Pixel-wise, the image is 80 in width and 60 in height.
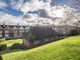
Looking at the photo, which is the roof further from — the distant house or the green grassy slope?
the green grassy slope

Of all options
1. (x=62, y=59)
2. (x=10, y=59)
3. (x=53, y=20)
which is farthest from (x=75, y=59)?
(x=53, y=20)

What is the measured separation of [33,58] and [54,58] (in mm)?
2754

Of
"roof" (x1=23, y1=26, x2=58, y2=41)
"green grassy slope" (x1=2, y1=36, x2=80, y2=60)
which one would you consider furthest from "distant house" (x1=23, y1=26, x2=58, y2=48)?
"green grassy slope" (x1=2, y1=36, x2=80, y2=60)

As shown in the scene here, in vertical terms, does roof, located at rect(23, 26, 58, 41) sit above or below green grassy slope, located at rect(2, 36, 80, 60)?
above

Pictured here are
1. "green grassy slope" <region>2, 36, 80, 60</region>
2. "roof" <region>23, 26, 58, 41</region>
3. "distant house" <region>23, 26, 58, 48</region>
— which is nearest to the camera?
"green grassy slope" <region>2, 36, 80, 60</region>

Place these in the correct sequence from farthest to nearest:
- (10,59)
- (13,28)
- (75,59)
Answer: (13,28) → (10,59) → (75,59)

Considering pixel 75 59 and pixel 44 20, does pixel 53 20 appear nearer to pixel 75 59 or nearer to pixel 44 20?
pixel 44 20

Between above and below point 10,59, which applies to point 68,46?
above

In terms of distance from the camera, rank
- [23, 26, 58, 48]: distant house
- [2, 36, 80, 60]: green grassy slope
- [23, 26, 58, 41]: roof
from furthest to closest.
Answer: [23, 26, 58, 41]: roof
[23, 26, 58, 48]: distant house
[2, 36, 80, 60]: green grassy slope

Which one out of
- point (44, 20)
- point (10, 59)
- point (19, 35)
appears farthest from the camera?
point (44, 20)

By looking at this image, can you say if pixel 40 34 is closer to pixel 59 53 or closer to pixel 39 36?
pixel 39 36

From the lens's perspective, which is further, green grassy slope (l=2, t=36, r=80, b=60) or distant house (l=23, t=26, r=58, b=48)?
distant house (l=23, t=26, r=58, b=48)

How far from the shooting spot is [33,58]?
66.8 feet

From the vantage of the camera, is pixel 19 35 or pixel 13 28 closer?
pixel 13 28
